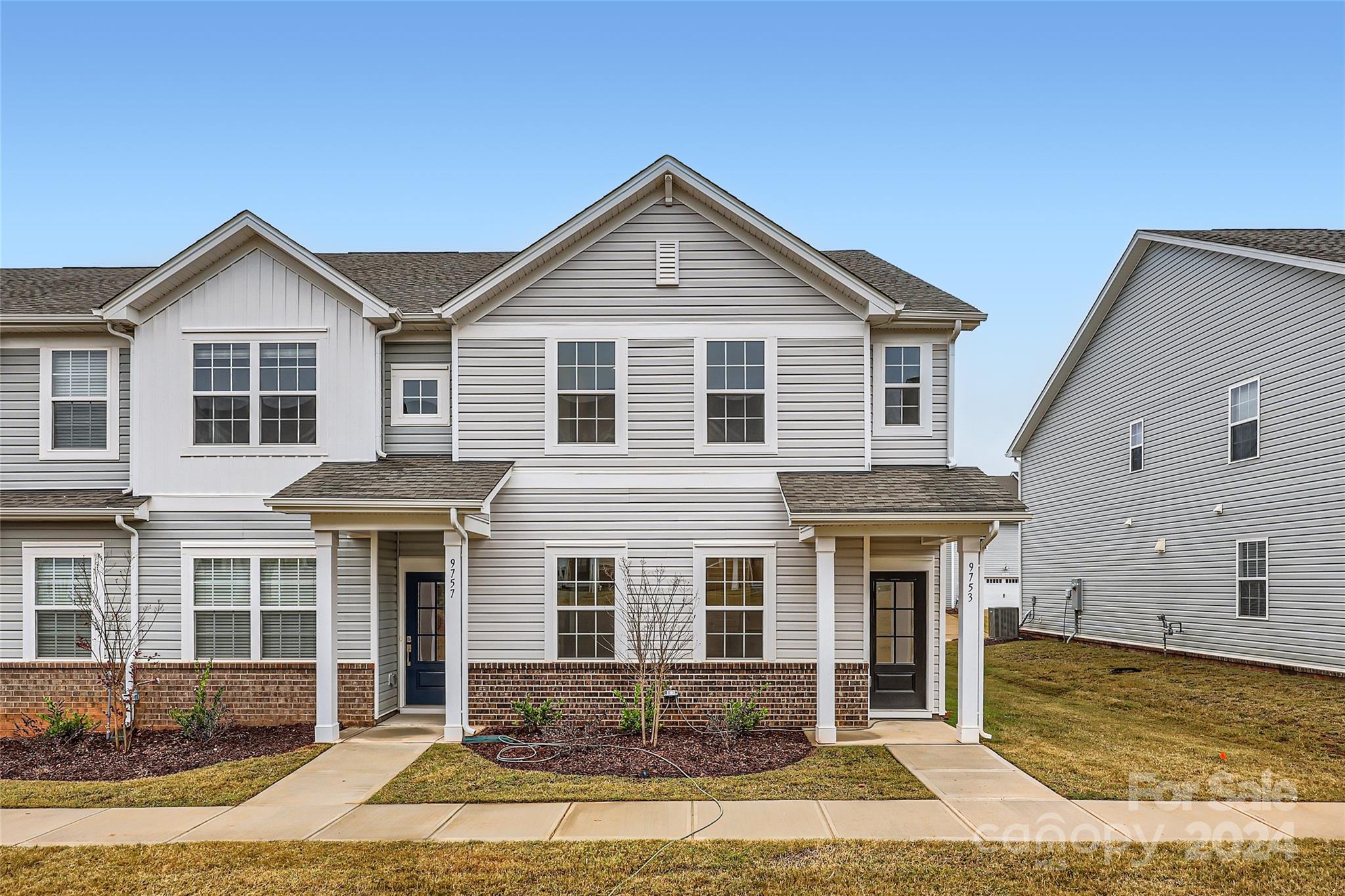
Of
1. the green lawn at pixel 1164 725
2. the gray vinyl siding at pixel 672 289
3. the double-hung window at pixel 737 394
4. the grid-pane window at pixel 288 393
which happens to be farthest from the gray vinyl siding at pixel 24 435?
the green lawn at pixel 1164 725

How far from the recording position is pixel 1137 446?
20875mm

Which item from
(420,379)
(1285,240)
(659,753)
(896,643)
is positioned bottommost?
(659,753)

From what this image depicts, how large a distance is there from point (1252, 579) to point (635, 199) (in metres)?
14.1

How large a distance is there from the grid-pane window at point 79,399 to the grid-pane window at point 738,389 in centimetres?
899

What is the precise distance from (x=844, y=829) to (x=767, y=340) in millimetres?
6929

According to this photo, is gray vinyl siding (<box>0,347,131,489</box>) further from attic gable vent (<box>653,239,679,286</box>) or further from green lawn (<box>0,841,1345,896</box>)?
attic gable vent (<box>653,239,679,286</box>)

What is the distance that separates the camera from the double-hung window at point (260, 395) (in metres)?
12.4

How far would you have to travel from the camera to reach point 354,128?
21203 millimetres

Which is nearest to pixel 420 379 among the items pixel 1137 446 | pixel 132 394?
pixel 132 394

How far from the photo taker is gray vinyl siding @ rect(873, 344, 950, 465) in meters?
12.7

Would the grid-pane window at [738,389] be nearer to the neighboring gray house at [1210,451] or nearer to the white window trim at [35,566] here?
the white window trim at [35,566]

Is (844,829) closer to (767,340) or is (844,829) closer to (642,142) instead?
(767,340)

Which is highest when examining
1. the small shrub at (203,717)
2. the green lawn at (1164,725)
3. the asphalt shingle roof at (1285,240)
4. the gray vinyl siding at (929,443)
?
the asphalt shingle roof at (1285,240)

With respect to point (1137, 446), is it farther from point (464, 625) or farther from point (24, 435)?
point (24, 435)
